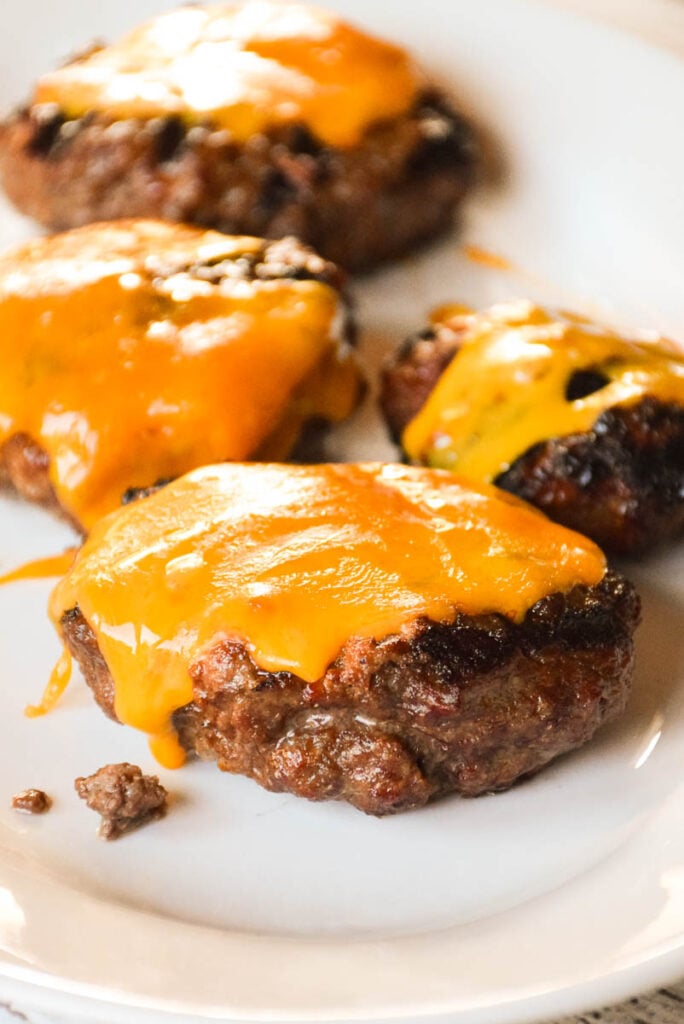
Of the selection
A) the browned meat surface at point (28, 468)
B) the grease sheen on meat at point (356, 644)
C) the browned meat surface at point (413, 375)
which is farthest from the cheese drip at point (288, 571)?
the browned meat surface at point (413, 375)

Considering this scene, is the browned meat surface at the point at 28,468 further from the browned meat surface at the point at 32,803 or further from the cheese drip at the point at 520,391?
the cheese drip at the point at 520,391

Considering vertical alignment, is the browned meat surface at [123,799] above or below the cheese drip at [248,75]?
below

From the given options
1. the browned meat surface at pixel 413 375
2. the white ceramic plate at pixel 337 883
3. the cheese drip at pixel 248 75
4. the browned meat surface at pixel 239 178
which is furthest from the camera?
the cheese drip at pixel 248 75

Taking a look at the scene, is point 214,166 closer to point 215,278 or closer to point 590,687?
point 215,278

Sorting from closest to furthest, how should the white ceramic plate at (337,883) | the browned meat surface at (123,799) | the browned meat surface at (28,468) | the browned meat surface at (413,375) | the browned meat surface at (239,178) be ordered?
the white ceramic plate at (337,883)
the browned meat surface at (123,799)
the browned meat surface at (28,468)
the browned meat surface at (413,375)
the browned meat surface at (239,178)

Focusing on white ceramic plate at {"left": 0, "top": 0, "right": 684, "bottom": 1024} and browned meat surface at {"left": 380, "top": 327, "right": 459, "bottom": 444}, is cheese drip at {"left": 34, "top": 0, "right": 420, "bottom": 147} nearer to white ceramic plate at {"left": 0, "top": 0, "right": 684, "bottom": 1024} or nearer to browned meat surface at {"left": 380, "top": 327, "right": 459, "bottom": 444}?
browned meat surface at {"left": 380, "top": 327, "right": 459, "bottom": 444}

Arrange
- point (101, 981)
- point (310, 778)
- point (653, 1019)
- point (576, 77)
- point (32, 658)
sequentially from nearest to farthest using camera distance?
point (101, 981)
point (653, 1019)
point (310, 778)
point (32, 658)
point (576, 77)

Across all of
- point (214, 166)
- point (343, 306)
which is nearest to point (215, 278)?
point (343, 306)
